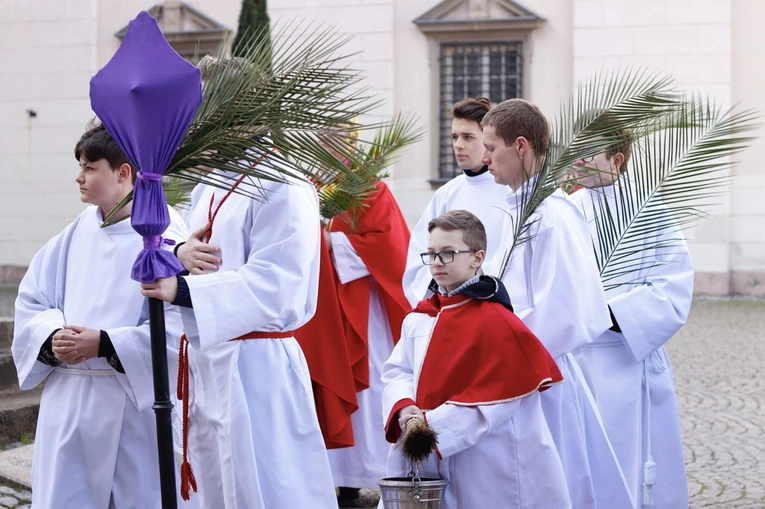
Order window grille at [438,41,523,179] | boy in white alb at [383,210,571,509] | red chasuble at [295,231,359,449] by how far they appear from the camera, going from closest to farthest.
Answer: boy in white alb at [383,210,571,509] → red chasuble at [295,231,359,449] → window grille at [438,41,523,179]

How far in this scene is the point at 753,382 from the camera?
30.7 feet

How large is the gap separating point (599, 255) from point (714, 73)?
12.6 metres

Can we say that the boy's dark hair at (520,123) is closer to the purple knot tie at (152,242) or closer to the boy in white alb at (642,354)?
the boy in white alb at (642,354)

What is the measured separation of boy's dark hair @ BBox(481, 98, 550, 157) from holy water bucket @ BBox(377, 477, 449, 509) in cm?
134

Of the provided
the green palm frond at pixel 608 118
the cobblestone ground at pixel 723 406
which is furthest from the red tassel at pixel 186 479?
the cobblestone ground at pixel 723 406

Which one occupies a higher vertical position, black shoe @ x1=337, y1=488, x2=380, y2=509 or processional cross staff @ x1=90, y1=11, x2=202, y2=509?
processional cross staff @ x1=90, y1=11, x2=202, y2=509

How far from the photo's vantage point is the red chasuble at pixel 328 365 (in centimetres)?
548

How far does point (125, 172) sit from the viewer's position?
400 cm


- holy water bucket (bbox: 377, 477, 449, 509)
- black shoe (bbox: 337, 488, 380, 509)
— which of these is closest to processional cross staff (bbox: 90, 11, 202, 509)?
holy water bucket (bbox: 377, 477, 449, 509)

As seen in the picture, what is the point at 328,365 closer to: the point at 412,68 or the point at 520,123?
the point at 520,123

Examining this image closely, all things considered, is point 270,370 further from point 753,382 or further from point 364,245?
point 753,382

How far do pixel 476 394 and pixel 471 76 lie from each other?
48.1ft

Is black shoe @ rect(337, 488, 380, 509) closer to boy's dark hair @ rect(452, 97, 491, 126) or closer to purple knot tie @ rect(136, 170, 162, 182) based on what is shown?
boy's dark hair @ rect(452, 97, 491, 126)

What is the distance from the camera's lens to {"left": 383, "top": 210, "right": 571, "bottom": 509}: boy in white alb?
3506 millimetres
